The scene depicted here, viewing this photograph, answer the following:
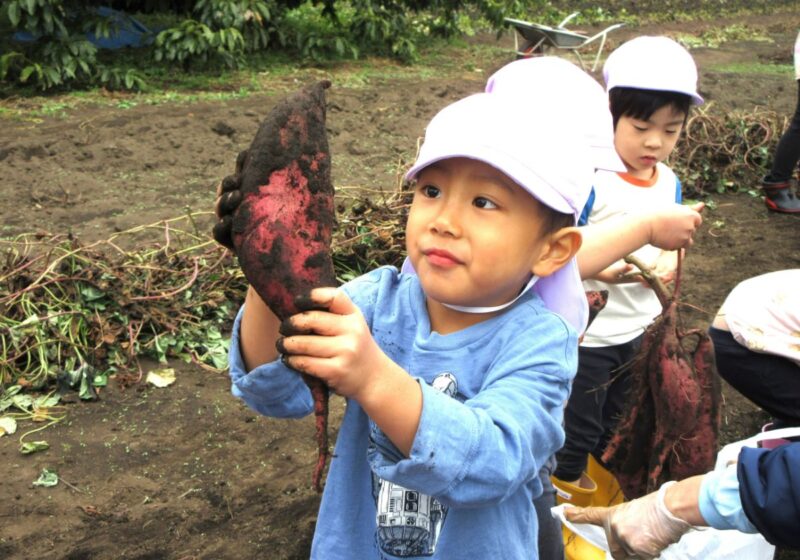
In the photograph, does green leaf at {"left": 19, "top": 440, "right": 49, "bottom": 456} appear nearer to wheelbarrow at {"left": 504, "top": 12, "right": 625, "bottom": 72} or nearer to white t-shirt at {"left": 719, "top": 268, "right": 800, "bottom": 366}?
white t-shirt at {"left": 719, "top": 268, "right": 800, "bottom": 366}

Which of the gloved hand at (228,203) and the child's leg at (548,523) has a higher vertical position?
the gloved hand at (228,203)

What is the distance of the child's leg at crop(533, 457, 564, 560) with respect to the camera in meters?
1.94

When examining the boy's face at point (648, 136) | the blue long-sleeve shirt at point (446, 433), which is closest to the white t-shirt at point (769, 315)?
the boy's face at point (648, 136)

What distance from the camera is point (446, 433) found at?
123 centimetres

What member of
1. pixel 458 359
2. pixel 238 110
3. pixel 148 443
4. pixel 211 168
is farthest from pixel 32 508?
pixel 238 110

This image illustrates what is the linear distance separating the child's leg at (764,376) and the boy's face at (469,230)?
5.68 feet

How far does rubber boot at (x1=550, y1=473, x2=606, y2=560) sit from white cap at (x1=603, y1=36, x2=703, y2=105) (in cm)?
127

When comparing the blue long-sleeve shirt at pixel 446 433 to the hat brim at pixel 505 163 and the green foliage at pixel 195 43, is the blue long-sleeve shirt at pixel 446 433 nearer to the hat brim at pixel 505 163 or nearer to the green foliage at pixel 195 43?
the hat brim at pixel 505 163

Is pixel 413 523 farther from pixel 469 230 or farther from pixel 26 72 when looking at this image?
pixel 26 72

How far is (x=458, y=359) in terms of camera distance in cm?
150

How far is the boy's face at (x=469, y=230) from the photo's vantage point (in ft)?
4.62

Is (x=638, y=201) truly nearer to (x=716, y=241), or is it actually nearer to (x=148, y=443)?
(x=148, y=443)

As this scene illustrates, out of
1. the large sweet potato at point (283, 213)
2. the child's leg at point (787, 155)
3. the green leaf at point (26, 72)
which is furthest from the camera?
the green leaf at point (26, 72)

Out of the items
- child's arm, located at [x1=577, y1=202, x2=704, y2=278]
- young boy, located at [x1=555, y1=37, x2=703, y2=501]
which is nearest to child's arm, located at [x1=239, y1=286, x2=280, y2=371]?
child's arm, located at [x1=577, y1=202, x2=704, y2=278]
